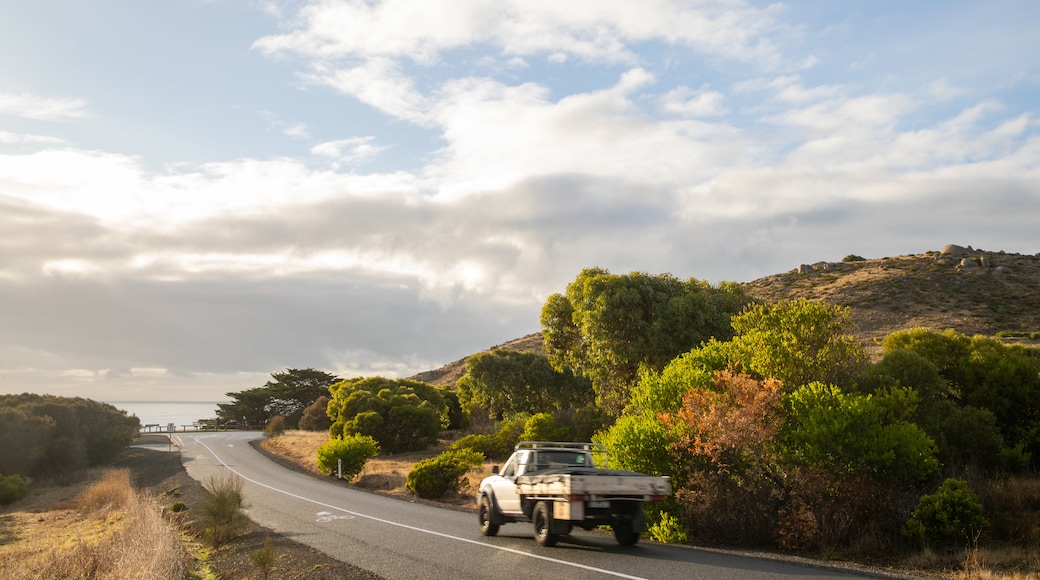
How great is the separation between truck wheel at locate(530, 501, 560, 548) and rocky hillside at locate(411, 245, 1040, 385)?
134ft

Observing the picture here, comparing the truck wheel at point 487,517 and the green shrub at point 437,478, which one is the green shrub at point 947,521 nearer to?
the truck wheel at point 487,517

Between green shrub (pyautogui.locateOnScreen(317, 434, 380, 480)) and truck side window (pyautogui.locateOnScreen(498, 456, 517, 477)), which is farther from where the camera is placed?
green shrub (pyautogui.locateOnScreen(317, 434, 380, 480))

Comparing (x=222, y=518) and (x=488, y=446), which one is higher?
(x=488, y=446)

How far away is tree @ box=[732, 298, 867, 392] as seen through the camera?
19.0 meters

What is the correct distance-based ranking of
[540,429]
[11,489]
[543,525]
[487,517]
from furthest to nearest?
[11,489] < [540,429] < [487,517] < [543,525]

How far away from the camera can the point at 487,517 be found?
53.3ft

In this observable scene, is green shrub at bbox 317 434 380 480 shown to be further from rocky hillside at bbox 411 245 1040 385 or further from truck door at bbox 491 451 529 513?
rocky hillside at bbox 411 245 1040 385

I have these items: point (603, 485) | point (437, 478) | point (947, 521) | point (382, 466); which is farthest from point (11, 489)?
point (947, 521)

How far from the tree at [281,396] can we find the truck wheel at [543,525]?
8526 centimetres

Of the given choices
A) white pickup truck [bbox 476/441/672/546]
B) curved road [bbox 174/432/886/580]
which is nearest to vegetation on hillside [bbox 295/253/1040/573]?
curved road [bbox 174/432/886/580]

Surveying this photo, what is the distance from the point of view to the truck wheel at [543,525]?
553 inches

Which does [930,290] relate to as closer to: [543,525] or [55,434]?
[543,525]

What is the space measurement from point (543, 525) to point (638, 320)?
2106 centimetres

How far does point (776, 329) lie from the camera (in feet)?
65.2
